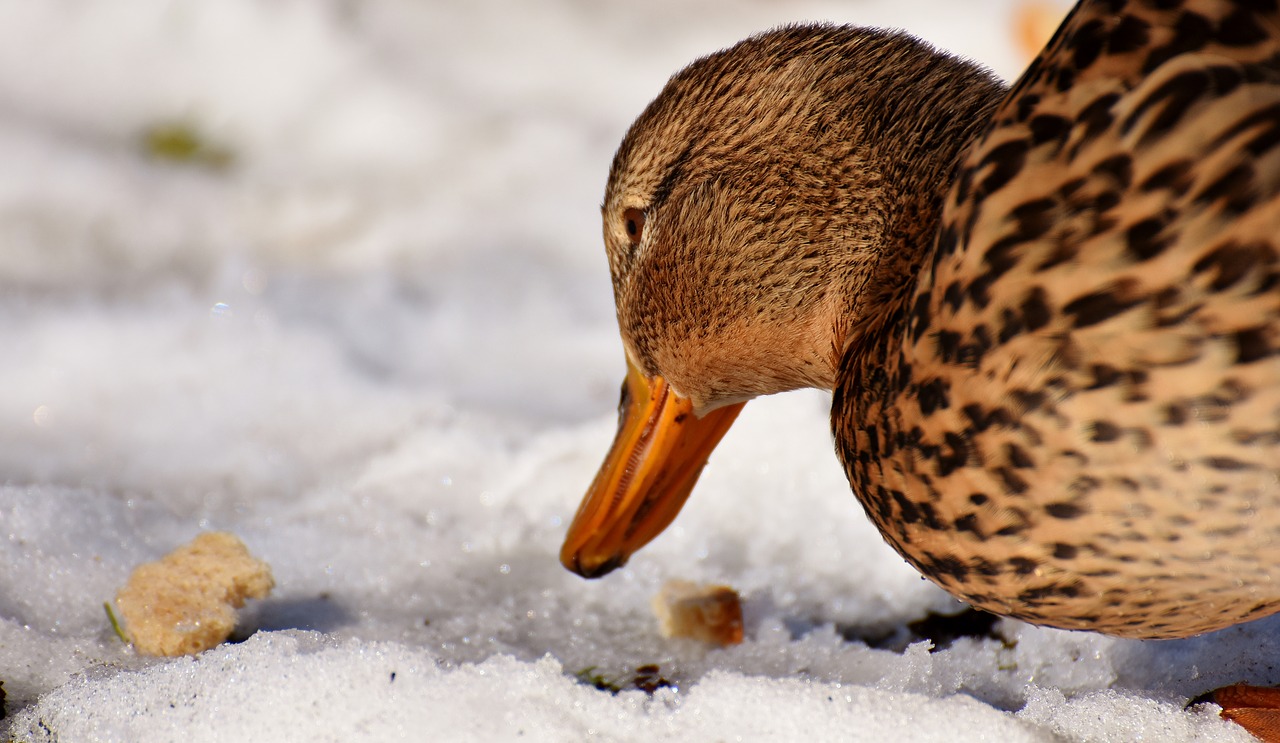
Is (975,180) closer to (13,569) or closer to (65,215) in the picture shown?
(13,569)

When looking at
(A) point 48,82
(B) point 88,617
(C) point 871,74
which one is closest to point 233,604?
(B) point 88,617

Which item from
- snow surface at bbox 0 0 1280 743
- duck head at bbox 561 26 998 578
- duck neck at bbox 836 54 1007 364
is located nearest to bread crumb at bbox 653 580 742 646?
snow surface at bbox 0 0 1280 743

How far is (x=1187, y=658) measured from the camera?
198cm

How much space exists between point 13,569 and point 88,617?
Result: 0.18 meters

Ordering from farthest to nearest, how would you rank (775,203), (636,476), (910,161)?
1. (636,476)
2. (775,203)
3. (910,161)

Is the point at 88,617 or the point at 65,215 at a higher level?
the point at 65,215

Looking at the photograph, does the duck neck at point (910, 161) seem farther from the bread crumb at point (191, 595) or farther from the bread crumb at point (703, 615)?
the bread crumb at point (191, 595)

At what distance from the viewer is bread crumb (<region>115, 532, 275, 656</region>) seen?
1945 mm

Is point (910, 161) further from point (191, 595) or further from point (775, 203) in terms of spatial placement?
point (191, 595)

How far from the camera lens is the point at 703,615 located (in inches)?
86.0

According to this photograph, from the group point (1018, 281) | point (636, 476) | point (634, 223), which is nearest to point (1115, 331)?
point (1018, 281)

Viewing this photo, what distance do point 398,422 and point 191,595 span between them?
2.99 ft

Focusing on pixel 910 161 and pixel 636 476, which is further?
pixel 636 476

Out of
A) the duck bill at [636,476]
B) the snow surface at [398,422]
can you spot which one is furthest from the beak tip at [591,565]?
the snow surface at [398,422]
